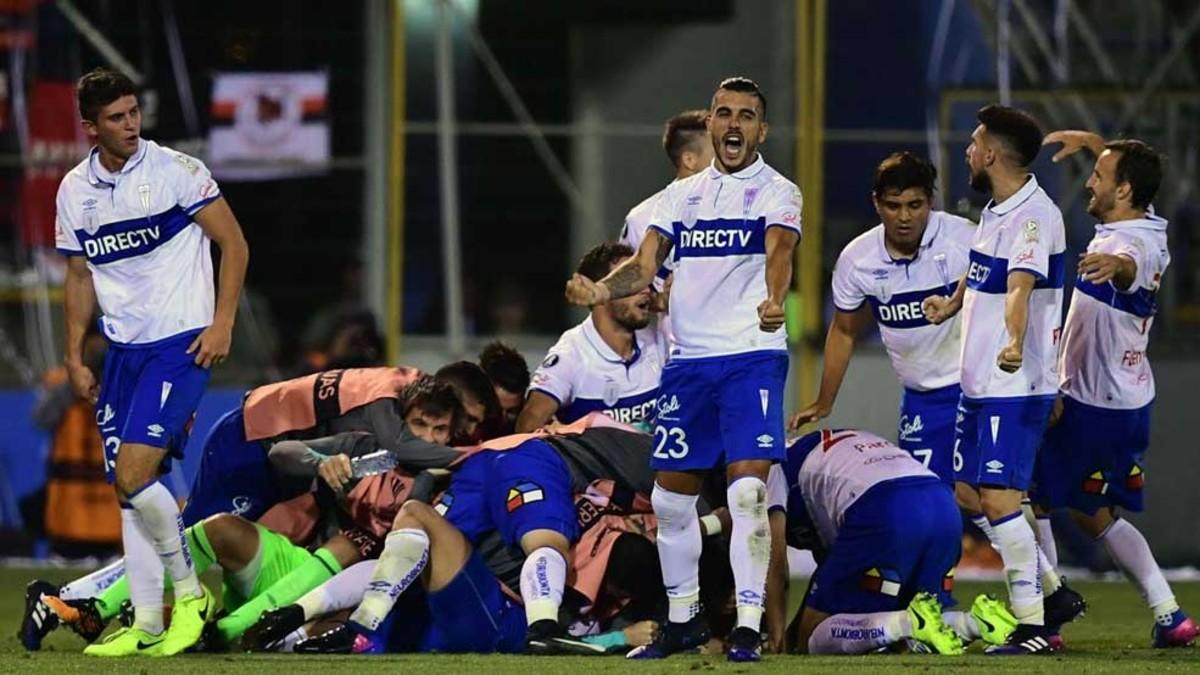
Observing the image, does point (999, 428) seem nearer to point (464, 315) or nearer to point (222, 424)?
point (222, 424)

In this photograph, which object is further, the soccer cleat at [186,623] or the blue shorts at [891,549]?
the blue shorts at [891,549]

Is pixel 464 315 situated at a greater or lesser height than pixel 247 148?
lesser

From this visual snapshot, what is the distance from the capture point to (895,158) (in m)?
9.36

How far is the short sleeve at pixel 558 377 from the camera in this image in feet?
32.5

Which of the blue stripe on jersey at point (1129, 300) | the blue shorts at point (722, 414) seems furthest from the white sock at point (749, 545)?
the blue stripe on jersey at point (1129, 300)

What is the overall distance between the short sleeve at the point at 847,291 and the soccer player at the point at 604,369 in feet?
2.73

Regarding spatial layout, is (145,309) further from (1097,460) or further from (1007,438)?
(1097,460)

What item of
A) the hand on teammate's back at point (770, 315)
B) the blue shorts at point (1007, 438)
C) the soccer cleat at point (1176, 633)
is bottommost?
the soccer cleat at point (1176, 633)

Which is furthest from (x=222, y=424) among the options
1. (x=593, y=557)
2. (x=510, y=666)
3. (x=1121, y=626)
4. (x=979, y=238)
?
(x=1121, y=626)

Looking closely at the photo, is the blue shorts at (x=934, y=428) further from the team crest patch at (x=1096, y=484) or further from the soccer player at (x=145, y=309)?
the soccer player at (x=145, y=309)

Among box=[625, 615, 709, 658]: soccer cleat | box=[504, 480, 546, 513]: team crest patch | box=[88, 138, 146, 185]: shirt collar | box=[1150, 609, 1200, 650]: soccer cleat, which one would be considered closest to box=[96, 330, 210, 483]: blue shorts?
box=[88, 138, 146, 185]: shirt collar

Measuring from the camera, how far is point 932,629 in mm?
8453

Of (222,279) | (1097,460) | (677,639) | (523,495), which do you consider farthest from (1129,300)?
(222,279)

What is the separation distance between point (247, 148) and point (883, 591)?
7392 mm
